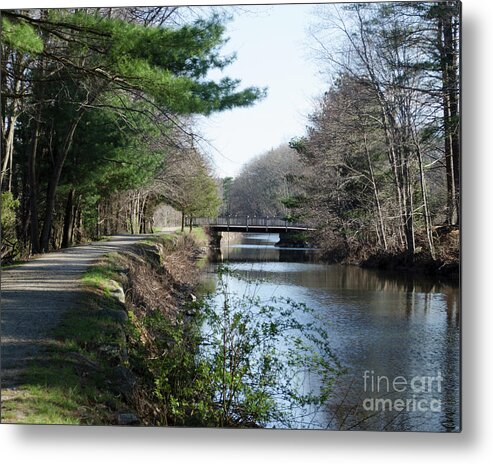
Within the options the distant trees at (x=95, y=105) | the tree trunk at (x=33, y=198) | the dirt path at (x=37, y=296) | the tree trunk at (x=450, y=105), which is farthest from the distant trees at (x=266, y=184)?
the tree trunk at (x=33, y=198)

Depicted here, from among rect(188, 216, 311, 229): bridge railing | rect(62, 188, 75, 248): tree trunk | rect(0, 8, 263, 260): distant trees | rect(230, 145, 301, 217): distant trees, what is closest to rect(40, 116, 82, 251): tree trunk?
rect(0, 8, 263, 260): distant trees

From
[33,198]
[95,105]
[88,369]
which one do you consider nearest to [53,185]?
[33,198]

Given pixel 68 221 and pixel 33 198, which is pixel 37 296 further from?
pixel 68 221

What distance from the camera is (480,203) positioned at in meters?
4.37

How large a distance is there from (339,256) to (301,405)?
59.1 inches

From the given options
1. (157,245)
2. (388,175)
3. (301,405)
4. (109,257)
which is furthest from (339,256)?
(109,257)

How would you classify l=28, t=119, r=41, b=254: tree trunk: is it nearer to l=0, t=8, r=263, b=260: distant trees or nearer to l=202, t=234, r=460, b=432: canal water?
l=0, t=8, r=263, b=260: distant trees

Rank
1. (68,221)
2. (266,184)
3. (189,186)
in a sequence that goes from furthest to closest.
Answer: (68,221), (189,186), (266,184)

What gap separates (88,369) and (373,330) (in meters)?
2.12

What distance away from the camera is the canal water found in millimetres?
4598

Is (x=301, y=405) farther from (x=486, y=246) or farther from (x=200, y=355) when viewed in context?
(x=486, y=246)

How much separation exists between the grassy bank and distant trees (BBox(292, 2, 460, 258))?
1.33m

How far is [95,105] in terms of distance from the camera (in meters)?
5.73

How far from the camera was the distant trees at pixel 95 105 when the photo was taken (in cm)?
499
